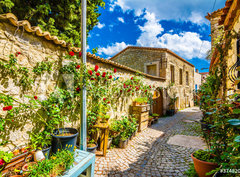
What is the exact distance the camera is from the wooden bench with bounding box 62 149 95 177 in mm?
1875

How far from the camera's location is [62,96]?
263cm

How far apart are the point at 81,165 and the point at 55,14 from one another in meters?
6.96

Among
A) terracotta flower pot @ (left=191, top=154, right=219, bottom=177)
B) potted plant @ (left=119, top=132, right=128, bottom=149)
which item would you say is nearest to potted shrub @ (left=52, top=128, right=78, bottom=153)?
potted plant @ (left=119, top=132, right=128, bottom=149)

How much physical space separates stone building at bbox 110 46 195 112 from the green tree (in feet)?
13.6

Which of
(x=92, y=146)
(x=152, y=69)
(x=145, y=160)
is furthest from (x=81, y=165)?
(x=152, y=69)

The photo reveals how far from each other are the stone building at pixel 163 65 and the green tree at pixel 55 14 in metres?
4.15

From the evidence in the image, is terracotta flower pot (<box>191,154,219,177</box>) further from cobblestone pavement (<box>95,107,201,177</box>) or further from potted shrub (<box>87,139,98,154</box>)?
potted shrub (<box>87,139,98,154</box>)

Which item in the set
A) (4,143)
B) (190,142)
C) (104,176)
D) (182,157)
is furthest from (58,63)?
(190,142)

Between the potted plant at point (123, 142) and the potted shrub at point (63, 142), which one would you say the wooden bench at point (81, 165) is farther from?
the potted plant at point (123, 142)

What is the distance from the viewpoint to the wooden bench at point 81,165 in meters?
1.87

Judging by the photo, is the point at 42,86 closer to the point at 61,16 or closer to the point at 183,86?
the point at 61,16

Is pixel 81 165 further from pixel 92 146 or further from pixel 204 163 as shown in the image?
pixel 204 163

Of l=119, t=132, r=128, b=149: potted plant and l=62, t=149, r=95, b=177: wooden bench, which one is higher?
l=62, t=149, r=95, b=177: wooden bench

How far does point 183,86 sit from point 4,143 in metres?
12.9
